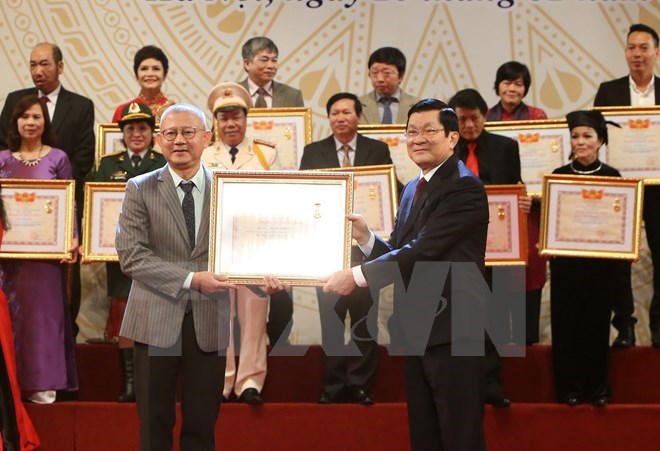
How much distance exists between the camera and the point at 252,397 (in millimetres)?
4789

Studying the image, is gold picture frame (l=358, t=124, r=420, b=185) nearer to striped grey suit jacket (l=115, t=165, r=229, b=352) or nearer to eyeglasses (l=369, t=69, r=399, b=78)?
eyeglasses (l=369, t=69, r=399, b=78)

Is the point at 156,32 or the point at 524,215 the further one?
the point at 156,32

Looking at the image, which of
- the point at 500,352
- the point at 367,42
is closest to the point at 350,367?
the point at 500,352

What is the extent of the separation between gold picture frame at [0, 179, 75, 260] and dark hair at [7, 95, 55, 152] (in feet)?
0.99

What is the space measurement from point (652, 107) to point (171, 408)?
10.3 ft

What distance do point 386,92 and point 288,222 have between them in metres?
2.17

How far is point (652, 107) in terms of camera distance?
536cm

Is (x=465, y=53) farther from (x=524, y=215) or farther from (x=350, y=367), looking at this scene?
(x=350, y=367)

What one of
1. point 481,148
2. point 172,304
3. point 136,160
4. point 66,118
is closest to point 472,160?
point 481,148

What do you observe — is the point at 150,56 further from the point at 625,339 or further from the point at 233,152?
the point at 625,339

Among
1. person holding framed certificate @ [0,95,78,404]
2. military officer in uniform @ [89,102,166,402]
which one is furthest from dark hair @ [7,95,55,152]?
military officer in uniform @ [89,102,166,402]

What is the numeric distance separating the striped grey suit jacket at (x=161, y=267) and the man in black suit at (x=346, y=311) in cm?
136

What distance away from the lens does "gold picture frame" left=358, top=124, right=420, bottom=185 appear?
5.50 metres

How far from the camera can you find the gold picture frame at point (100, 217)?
4.98 m
